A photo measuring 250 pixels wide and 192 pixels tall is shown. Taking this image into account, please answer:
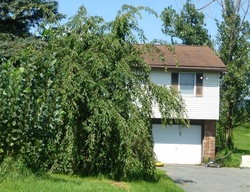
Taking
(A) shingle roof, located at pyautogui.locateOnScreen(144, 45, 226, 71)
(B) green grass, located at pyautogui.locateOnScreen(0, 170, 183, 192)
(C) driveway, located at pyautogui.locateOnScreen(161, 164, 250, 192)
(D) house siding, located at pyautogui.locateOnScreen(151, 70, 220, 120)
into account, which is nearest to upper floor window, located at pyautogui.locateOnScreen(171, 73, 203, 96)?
(D) house siding, located at pyautogui.locateOnScreen(151, 70, 220, 120)

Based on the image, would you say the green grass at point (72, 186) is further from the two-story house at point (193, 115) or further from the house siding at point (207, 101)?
the house siding at point (207, 101)

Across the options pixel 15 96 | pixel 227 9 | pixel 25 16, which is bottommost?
pixel 15 96

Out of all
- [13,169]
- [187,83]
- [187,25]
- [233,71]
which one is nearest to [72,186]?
[13,169]

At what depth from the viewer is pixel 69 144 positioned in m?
13.6

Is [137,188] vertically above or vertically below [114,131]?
below

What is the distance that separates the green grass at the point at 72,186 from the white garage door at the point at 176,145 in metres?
13.0

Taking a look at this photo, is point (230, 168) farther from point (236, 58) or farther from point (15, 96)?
point (15, 96)

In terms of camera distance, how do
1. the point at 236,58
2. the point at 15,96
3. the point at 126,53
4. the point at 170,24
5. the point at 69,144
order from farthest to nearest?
the point at 170,24, the point at 236,58, the point at 126,53, the point at 69,144, the point at 15,96

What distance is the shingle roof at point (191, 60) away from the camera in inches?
1056

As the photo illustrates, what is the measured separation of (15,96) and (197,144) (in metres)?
17.0

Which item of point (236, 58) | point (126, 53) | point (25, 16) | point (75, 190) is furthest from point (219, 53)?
point (75, 190)

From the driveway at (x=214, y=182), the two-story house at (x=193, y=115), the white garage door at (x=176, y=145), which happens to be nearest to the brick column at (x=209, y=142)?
the two-story house at (x=193, y=115)

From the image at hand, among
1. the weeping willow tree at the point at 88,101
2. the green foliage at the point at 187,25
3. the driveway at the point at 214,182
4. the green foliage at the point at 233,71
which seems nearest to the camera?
the weeping willow tree at the point at 88,101

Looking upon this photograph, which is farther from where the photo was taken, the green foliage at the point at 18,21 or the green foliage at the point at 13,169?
the green foliage at the point at 18,21
